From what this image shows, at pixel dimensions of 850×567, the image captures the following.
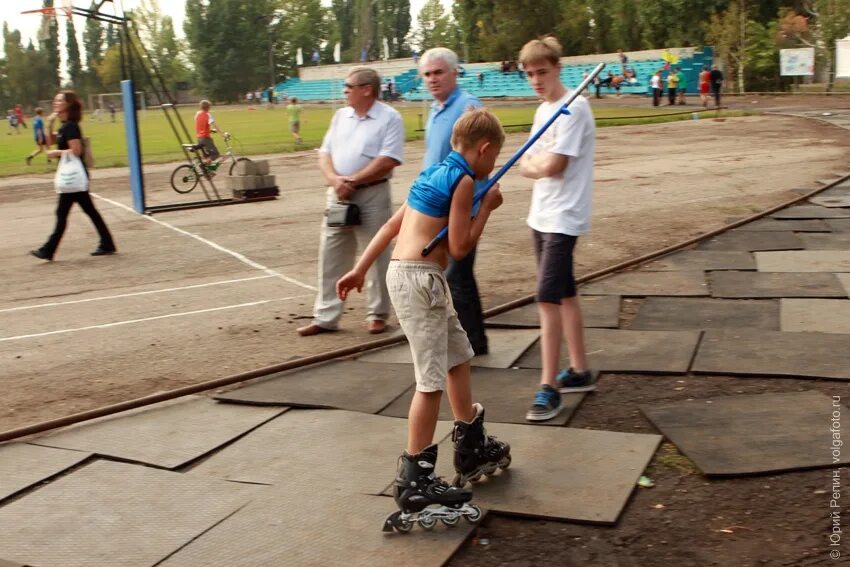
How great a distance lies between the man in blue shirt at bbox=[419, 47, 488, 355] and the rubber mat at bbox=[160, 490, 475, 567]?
210 cm

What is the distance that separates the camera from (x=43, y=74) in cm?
11725

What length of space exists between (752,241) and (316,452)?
663cm

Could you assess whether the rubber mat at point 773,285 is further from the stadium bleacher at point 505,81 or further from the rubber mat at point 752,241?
the stadium bleacher at point 505,81

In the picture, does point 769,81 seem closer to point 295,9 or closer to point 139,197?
point 139,197

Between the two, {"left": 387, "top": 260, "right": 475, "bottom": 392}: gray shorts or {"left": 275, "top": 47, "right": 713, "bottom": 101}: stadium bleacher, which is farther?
{"left": 275, "top": 47, "right": 713, "bottom": 101}: stadium bleacher

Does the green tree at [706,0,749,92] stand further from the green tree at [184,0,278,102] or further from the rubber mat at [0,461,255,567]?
the green tree at [184,0,278,102]

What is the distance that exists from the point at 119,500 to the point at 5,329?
4.18 metres

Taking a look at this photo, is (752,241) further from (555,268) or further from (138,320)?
(138,320)

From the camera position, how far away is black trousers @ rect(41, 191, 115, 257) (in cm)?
1122

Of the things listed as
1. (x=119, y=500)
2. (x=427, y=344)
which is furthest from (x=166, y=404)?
(x=427, y=344)

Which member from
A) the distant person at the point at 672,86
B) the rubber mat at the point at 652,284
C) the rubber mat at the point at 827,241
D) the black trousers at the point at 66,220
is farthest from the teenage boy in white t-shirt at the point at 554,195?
the distant person at the point at 672,86

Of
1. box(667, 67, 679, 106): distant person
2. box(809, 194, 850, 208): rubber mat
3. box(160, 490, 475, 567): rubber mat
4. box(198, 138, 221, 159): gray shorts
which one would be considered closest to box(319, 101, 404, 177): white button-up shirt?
box(160, 490, 475, 567): rubber mat

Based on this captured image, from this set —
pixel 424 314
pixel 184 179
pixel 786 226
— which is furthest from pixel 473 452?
pixel 184 179

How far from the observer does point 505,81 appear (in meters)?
71.4
